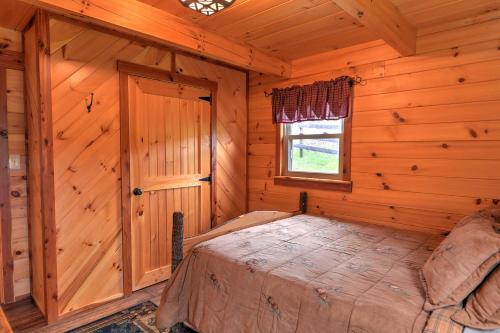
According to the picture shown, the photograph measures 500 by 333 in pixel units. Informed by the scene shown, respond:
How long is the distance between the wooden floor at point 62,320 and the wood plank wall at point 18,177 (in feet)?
0.65

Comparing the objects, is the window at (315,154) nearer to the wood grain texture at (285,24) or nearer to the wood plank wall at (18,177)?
the wood grain texture at (285,24)

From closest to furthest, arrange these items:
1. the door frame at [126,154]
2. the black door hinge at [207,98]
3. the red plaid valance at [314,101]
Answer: the door frame at [126,154], the red plaid valance at [314,101], the black door hinge at [207,98]

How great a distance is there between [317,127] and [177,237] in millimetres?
1914

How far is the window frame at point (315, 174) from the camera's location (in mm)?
2928

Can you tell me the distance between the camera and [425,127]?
2.47 meters

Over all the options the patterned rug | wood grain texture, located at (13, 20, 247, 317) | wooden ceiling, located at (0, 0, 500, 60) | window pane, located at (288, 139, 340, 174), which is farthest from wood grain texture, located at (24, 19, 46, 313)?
window pane, located at (288, 139, 340, 174)

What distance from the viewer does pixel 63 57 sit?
2275mm

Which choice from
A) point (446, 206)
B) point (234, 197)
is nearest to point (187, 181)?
point (234, 197)

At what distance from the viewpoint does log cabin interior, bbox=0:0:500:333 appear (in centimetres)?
181

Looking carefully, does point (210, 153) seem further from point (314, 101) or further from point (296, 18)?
point (296, 18)

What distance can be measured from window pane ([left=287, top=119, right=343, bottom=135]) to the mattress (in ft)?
3.79

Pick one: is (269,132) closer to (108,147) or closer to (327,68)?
(327,68)

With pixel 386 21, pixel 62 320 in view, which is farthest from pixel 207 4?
pixel 62 320

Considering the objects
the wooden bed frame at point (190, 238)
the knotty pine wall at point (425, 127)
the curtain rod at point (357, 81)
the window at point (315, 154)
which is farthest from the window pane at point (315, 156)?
the wooden bed frame at point (190, 238)
